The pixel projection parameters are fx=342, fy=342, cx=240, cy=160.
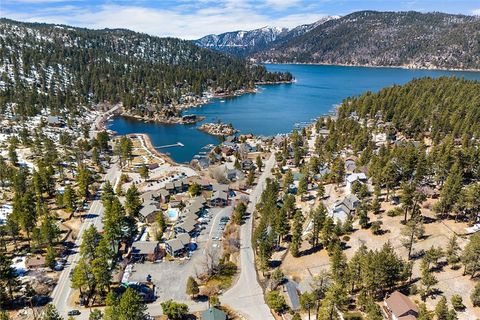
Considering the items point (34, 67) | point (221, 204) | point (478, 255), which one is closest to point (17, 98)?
point (34, 67)

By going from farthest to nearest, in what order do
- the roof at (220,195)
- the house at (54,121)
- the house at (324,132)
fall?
the house at (54,121) → the house at (324,132) → the roof at (220,195)

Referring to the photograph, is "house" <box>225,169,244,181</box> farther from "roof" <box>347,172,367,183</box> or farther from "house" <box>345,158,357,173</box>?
"house" <box>345,158,357,173</box>

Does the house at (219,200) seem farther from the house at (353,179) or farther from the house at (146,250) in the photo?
the house at (353,179)

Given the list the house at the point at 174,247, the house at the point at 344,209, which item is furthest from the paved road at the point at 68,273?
the house at the point at 344,209

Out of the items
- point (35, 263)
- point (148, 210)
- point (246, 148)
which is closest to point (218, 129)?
point (246, 148)

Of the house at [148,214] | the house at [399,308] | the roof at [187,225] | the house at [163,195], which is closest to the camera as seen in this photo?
the house at [399,308]

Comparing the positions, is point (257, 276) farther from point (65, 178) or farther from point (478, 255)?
point (65, 178)

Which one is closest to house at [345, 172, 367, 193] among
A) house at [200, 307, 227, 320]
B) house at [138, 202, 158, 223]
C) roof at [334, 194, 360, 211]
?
roof at [334, 194, 360, 211]
